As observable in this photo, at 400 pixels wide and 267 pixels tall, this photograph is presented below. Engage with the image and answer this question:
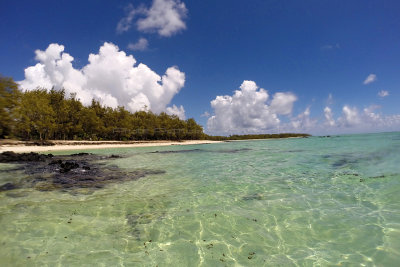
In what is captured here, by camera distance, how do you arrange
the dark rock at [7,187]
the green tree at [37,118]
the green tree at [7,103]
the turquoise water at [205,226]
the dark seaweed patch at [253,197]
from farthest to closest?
the green tree at [37,118] → the dark rock at [7,187] → the dark seaweed patch at [253,197] → the green tree at [7,103] → the turquoise water at [205,226]

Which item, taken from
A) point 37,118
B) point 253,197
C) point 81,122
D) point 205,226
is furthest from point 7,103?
point 81,122

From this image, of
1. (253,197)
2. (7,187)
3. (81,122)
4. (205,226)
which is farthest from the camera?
(81,122)

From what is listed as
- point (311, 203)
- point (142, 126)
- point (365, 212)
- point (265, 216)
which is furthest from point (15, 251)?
point (142, 126)

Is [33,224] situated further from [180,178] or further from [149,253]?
[180,178]

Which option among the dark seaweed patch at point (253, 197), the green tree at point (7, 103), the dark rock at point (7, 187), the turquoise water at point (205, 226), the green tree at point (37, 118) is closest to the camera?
the turquoise water at point (205, 226)

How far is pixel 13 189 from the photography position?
10.4 meters

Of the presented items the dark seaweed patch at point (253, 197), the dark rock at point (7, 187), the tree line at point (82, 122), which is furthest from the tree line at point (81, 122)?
the dark seaweed patch at point (253, 197)

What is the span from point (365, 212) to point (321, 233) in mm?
2581

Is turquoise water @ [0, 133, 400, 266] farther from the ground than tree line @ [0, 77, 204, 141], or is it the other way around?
tree line @ [0, 77, 204, 141]

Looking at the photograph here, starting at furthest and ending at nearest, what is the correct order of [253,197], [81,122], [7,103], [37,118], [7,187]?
[81,122] → [37,118] → [7,187] → [253,197] → [7,103]

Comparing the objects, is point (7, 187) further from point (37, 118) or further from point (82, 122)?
point (82, 122)

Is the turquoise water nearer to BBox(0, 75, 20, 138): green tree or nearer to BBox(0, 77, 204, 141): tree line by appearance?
BBox(0, 75, 20, 138): green tree

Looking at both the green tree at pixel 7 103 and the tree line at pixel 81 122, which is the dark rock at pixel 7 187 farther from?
Answer: the tree line at pixel 81 122

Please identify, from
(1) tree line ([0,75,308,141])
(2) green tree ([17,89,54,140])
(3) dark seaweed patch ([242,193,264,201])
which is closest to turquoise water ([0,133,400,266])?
(3) dark seaweed patch ([242,193,264,201])
